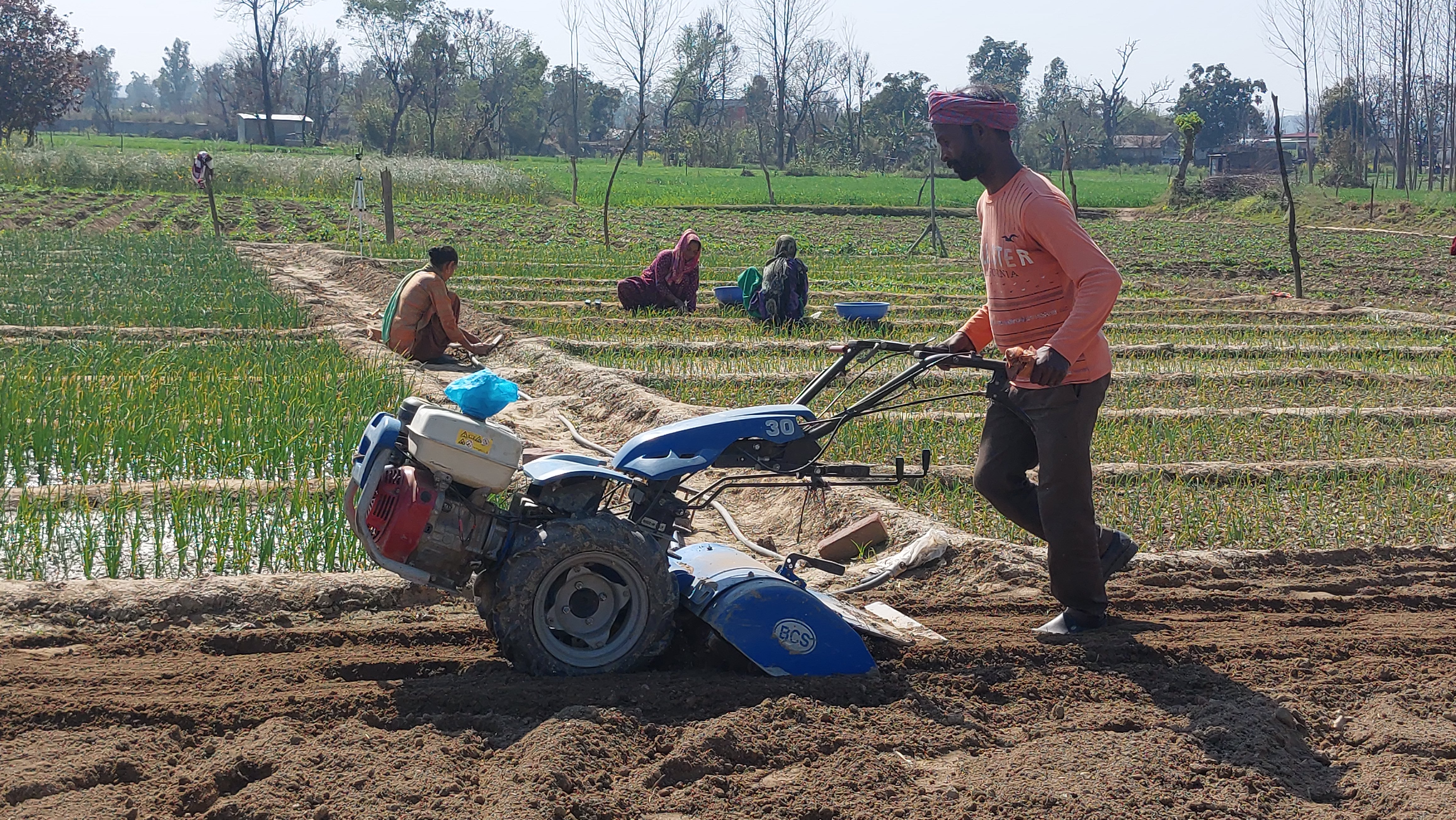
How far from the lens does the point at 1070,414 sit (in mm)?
3684

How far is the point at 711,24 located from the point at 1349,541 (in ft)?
257

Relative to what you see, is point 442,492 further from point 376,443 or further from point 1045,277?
point 1045,277

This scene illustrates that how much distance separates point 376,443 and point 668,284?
970cm

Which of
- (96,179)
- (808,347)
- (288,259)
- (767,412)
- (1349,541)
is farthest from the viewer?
(96,179)

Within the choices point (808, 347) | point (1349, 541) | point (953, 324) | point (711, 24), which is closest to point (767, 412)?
point (1349, 541)

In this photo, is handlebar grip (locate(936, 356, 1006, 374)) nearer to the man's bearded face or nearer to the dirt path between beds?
the man's bearded face

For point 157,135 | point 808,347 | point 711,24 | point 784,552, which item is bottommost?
point 784,552

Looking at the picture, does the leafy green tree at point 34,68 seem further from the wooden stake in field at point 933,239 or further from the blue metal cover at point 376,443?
the blue metal cover at point 376,443

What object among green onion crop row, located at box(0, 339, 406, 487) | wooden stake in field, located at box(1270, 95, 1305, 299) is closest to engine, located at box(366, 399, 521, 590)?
green onion crop row, located at box(0, 339, 406, 487)

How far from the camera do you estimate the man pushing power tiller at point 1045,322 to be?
3.52 metres

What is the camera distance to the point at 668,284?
42.5 feet

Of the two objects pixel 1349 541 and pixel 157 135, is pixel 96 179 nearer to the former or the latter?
pixel 1349 541

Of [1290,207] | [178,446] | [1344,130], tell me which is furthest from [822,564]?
[1344,130]

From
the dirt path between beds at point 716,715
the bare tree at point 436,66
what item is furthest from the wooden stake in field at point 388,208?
the bare tree at point 436,66
